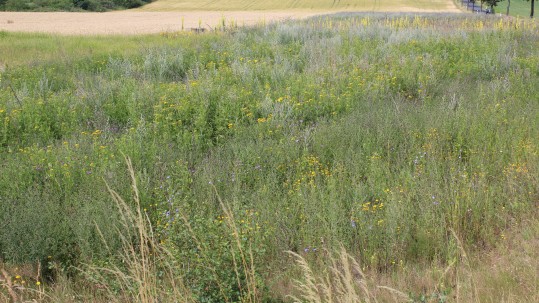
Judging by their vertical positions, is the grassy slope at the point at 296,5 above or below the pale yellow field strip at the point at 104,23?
above

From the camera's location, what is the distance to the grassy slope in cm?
5631

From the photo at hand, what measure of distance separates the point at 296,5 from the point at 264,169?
56.4m

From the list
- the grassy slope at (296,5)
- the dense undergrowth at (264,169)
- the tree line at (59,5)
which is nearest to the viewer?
the dense undergrowth at (264,169)

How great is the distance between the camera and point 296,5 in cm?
5966

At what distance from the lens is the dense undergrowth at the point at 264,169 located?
420cm

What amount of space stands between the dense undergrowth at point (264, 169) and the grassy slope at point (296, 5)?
47.8 metres

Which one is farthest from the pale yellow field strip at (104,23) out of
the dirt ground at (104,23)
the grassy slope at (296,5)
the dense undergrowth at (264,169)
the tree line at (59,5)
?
the grassy slope at (296,5)

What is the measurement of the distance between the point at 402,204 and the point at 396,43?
9.97 m

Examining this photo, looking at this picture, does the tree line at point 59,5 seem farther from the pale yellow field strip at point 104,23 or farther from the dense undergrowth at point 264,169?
the dense undergrowth at point 264,169

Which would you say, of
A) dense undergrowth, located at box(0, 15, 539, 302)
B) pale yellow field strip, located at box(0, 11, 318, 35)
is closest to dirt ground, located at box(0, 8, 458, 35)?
pale yellow field strip, located at box(0, 11, 318, 35)

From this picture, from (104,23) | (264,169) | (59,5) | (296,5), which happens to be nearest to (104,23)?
(104,23)

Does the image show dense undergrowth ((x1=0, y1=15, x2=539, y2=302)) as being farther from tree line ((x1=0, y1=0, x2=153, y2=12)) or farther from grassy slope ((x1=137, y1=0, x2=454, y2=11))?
grassy slope ((x1=137, y1=0, x2=454, y2=11))

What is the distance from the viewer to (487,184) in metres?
5.48

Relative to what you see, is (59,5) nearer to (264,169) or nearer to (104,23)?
(104,23)
